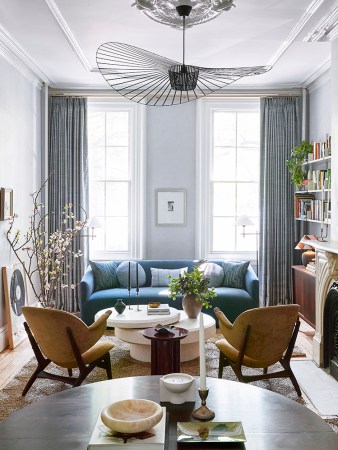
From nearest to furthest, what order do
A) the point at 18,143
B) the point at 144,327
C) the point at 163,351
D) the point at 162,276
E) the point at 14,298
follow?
the point at 163,351
the point at 144,327
the point at 14,298
the point at 18,143
the point at 162,276

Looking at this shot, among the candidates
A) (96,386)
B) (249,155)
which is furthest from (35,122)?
(96,386)

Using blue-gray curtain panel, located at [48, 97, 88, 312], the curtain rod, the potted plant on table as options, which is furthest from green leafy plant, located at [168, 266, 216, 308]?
the curtain rod

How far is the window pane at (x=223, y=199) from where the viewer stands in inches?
282

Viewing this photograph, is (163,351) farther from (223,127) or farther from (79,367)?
(223,127)

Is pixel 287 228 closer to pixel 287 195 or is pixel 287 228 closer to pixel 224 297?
pixel 287 195

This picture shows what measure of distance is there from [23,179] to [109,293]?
173 cm

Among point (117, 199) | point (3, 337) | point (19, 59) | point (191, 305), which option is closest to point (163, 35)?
point (19, 59)

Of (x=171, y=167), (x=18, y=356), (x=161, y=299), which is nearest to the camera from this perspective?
(x=18, y=356)

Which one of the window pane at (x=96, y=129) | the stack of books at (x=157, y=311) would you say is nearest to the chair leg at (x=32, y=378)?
the stack of books at (x=157, y=311)

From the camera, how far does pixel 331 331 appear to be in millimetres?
4379

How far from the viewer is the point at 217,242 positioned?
717 cm

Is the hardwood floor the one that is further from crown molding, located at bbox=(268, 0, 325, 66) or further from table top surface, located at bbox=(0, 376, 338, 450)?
crown molding, located at bbox=(268, 0, 325, 66)

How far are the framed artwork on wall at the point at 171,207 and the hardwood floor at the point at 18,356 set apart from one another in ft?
7.70

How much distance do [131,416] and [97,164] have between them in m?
5.61
